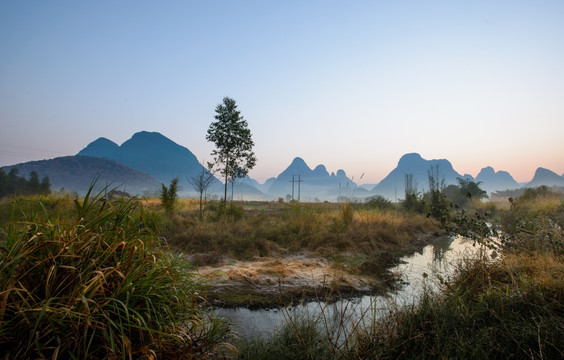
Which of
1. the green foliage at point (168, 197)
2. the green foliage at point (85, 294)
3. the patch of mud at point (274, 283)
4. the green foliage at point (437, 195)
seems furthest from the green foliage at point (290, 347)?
the green foliage at point (168, 197)

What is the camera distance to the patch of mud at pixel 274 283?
222 inches

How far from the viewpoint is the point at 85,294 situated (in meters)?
1.95

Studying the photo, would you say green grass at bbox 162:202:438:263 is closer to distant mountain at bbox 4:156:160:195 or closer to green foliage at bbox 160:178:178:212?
green foliage at bbox 160:178:178:212

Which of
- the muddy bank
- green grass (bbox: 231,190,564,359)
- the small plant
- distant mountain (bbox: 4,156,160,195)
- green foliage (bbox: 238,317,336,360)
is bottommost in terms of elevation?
the muddy bank

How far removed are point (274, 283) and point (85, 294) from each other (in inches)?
197

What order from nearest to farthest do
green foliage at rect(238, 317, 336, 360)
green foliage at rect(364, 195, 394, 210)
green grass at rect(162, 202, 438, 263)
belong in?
1. green foliage at rect(238, 317, 336, 360)
2. green grass at rect(162, 202, 438, 263)
3. green foliage at rect(364, 195, 394, 210)

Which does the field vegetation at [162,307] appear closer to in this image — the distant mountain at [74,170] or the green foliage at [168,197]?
the green foliage at [168,197]

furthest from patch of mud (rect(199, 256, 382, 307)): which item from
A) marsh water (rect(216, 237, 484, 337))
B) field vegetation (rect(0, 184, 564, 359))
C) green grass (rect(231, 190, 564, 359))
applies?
green grass (rect(231, 190, 564, 359))

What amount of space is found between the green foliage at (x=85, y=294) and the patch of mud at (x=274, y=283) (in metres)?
2.75

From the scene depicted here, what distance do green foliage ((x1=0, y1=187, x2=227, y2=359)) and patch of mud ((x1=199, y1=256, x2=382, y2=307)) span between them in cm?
275

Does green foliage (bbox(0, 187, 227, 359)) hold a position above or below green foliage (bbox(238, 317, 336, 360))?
above

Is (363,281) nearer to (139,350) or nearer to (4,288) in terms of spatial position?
(139,350)

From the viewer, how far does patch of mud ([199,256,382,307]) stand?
5633 millimetres

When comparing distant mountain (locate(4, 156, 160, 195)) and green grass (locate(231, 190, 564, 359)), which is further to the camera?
distant mountain (locate(4, 156, 160, 195))
